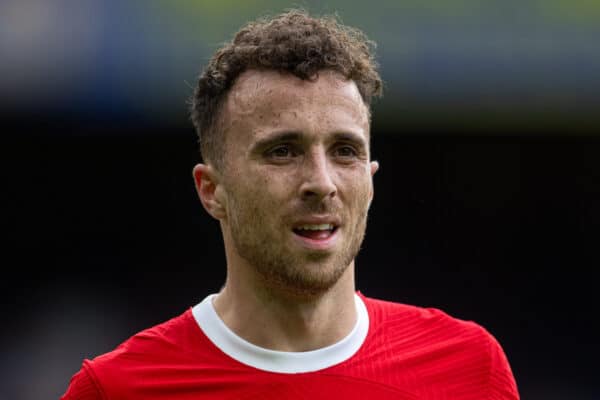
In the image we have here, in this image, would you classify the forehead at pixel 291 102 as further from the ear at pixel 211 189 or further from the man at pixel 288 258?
the ear at pixel 211 189

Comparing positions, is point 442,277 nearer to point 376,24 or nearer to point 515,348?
point 515,348

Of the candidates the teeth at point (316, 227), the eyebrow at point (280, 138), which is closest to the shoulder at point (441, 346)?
the teeth at point (316, 227)

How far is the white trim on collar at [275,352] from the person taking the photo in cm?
264

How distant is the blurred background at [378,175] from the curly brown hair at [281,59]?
4031 mm

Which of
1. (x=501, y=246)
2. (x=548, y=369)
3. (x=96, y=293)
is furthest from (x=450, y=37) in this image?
(x=96, y=293)

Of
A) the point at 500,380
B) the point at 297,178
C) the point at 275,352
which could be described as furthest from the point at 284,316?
the point at 500,380

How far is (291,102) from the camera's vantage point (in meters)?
2.58

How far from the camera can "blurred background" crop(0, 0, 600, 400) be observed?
7.07 m

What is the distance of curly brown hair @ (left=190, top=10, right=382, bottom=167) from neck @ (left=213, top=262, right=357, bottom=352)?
0.42m

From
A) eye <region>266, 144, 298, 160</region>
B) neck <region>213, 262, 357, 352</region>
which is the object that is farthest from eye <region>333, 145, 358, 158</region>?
neck <region>213, 262, 357, 352</region>

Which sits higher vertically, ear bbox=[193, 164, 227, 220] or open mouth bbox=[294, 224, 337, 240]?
ear bbox=[193, 164, 227, 220]

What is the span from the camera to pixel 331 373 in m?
2.64

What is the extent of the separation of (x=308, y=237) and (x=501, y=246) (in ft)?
20.1

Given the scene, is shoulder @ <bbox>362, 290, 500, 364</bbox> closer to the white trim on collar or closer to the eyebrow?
the white trim on collar
